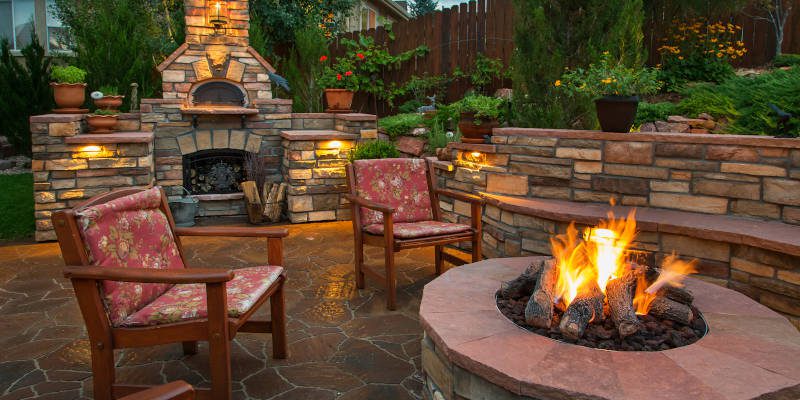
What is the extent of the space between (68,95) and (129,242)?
→ 15.5 ft

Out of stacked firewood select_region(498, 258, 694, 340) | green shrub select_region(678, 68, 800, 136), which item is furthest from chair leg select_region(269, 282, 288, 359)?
green shrub select_region(678, 68, 800, 136)

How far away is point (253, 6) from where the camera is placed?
10109mm

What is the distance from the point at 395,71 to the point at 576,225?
21.5 feet

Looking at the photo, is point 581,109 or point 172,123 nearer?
point 581,109

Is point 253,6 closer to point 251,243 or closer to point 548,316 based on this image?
point 251,243

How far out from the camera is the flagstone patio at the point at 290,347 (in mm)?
3020

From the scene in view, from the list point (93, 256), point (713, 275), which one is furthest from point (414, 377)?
point (713, 275)

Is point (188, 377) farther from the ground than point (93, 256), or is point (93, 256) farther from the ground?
point (93, 256)

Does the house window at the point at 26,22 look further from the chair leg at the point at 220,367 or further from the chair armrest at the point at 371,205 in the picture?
the chair leg at the point at 220,367

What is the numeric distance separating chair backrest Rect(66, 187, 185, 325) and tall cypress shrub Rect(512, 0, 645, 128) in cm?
379

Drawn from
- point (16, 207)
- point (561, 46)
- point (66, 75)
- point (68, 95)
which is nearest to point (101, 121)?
point (68, 95)

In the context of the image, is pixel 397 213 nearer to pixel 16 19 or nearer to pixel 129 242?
pixel 129 242

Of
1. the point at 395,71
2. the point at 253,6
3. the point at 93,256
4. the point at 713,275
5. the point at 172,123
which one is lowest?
the point at 713,275

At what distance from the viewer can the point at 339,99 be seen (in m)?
8.01
